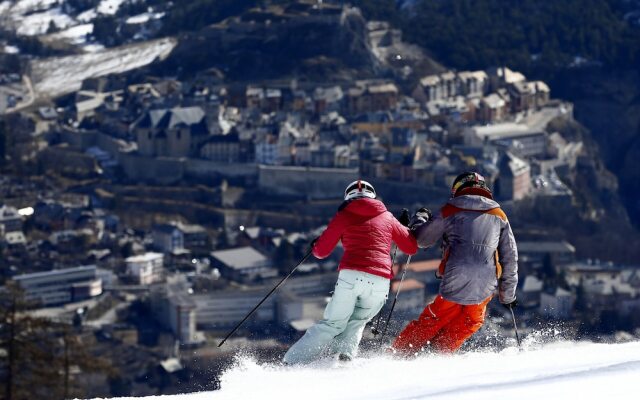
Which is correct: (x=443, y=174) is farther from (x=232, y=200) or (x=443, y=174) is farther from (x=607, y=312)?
(x=607, y=312)

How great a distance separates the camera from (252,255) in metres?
33.1

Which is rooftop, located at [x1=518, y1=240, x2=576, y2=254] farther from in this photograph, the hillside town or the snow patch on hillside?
the snow patch on hillside

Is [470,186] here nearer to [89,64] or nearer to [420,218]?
[420,218]

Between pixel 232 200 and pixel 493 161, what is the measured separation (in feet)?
24.0

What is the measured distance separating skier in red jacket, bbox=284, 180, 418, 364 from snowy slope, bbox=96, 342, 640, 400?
0.14m

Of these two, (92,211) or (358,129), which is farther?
(358,129)

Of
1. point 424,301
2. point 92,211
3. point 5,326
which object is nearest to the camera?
point 5,326

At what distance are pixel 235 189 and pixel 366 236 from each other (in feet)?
112

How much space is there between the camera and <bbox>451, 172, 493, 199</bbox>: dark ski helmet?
638 centimetres

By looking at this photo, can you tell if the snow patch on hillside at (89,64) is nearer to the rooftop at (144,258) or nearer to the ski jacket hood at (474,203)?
the rooftop at (144,258)

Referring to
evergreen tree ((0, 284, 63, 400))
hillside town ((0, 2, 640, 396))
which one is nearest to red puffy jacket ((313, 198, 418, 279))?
evergreen tree ((0, 284, 63, 400))

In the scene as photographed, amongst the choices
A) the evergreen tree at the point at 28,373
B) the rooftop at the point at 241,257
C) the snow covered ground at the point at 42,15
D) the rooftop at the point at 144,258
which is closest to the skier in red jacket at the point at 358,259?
the evergreen tree at the point at 28,373

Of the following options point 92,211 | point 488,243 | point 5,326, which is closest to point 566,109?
point 92,211

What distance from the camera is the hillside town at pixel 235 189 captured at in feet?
89.2
